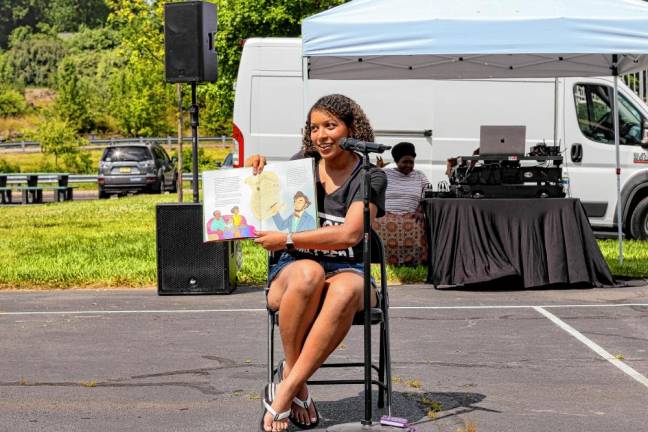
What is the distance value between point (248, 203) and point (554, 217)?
6.71m

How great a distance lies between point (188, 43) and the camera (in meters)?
13.0

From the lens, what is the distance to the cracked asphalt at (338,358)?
6333 millimetres

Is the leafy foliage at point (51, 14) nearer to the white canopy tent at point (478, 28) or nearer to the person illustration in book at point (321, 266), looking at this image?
the white canopy tent at point (478, 28)

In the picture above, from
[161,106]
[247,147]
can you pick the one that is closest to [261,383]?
[247,147]

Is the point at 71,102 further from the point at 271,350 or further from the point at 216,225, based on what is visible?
the point at 271,350

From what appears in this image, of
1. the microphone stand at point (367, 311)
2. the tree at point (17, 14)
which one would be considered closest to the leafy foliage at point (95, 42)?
the tree at point (17, 14)

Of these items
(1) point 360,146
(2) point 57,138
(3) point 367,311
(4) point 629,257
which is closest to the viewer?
(1) point 360,146

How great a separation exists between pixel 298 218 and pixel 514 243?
6.54 meters

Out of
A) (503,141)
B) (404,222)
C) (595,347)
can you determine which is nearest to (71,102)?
(404,222)

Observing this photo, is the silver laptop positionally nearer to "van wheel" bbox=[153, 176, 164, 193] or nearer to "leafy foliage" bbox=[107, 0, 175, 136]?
"van wheel" bbox=[153, 176, 164, 193]

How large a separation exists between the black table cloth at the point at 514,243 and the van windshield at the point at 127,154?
24.3m

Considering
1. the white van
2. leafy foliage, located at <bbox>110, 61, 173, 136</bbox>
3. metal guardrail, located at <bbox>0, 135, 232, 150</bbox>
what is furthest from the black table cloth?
metal guardrail, located at <bbox>0, 135, 232, 150</bbox>

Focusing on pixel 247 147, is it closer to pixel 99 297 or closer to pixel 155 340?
pixel 99 297

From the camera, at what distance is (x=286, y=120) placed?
661 inches
